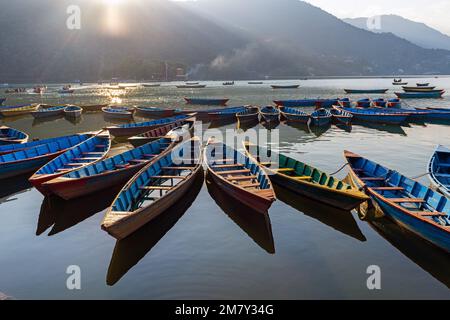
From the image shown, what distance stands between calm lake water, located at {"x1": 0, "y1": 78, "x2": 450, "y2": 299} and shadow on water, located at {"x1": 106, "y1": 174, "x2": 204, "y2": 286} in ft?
0.15

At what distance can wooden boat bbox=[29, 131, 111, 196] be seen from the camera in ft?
50.4

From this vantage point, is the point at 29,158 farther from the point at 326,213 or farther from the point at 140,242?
the point at 326,213

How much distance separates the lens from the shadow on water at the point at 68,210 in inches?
581

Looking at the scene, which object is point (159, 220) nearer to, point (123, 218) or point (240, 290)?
point (123, 218)

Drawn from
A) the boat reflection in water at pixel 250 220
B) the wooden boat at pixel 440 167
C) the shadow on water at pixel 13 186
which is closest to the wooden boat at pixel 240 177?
the boat reflection in water at pixel 250 220

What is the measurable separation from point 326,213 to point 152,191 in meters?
10.2

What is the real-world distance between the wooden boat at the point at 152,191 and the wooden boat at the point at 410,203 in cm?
1002

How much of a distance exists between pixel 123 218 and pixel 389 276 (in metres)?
10.5

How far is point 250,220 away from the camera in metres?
15.1

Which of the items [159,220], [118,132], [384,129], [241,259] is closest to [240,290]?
[241,259]

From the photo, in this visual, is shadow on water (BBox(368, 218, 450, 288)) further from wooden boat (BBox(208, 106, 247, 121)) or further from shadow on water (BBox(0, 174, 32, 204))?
wooden boat (BBox(208, 106, 247, 121))

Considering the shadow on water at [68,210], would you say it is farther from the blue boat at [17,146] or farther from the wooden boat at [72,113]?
the wooden boat at [72,113]

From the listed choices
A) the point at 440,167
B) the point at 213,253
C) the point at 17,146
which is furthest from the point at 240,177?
the point at 17,146

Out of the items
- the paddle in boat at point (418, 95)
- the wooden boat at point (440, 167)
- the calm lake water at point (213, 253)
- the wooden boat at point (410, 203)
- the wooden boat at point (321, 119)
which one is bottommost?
the calm lake water at point (213, 253)
